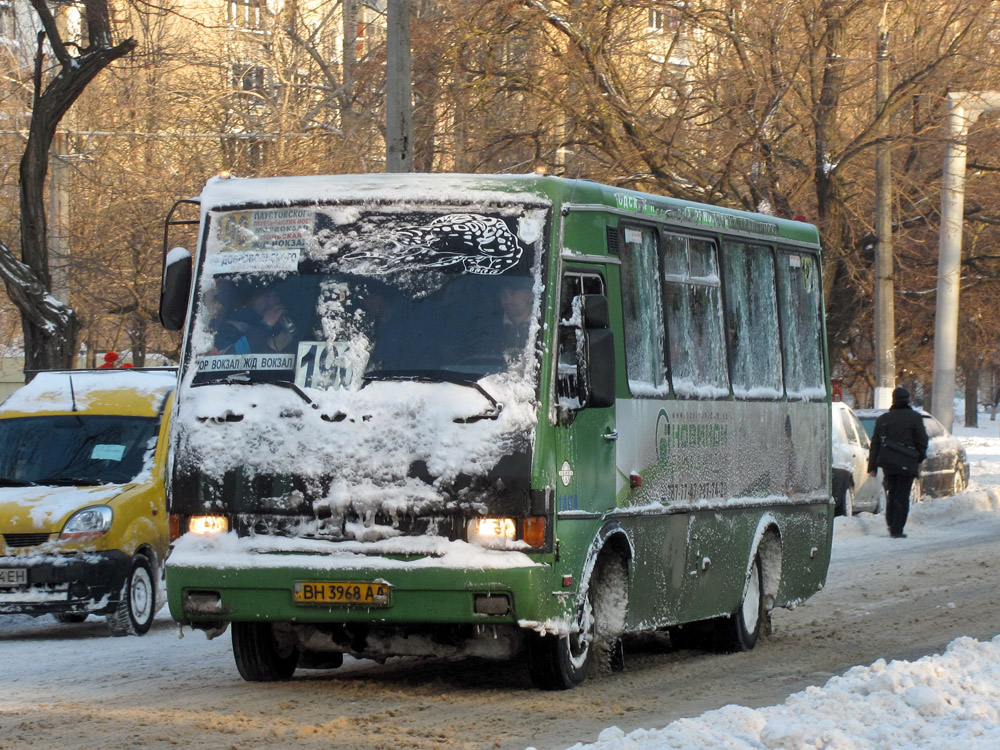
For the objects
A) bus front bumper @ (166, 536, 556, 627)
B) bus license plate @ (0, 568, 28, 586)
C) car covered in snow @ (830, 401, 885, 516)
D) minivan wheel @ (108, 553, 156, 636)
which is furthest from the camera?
car covered in snow @ (830, 401, 885, 516)

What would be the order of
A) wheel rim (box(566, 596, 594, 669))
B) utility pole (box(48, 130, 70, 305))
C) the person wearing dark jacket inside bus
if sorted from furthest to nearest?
1. utility pole (box(48, 130, 70, 305))
2. the person wearing dark jacket inside bus
3. wheel rim (box(566, 596, 594, 669))

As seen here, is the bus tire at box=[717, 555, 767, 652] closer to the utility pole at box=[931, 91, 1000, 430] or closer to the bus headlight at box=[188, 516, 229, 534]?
the bus headlight at box=[188, 516, 229, 534]

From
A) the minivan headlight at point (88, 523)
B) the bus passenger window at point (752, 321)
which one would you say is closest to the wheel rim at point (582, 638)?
the bus passenger window at point (752, 321)

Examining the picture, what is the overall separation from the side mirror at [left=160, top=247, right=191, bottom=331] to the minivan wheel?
3.86 m

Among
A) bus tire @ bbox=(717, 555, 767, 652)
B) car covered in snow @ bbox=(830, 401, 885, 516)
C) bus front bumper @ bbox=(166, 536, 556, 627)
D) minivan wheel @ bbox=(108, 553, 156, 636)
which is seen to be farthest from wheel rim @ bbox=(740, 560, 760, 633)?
car covered in snow @ bbox=(830, 401, 885, 516)

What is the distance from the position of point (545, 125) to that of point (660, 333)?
15.6m

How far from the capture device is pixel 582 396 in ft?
28.1

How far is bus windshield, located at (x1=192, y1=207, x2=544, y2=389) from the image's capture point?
333 inches

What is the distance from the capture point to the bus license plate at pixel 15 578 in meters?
12.1

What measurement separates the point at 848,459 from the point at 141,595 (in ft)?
46.5

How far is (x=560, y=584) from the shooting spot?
8.33 meters

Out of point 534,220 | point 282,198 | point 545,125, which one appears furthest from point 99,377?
point 545,125

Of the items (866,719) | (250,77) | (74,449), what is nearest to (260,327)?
(866,719)

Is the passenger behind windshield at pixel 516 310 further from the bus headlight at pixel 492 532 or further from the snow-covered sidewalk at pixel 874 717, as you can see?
the snow-covered sidewalk at pixel 874 717
